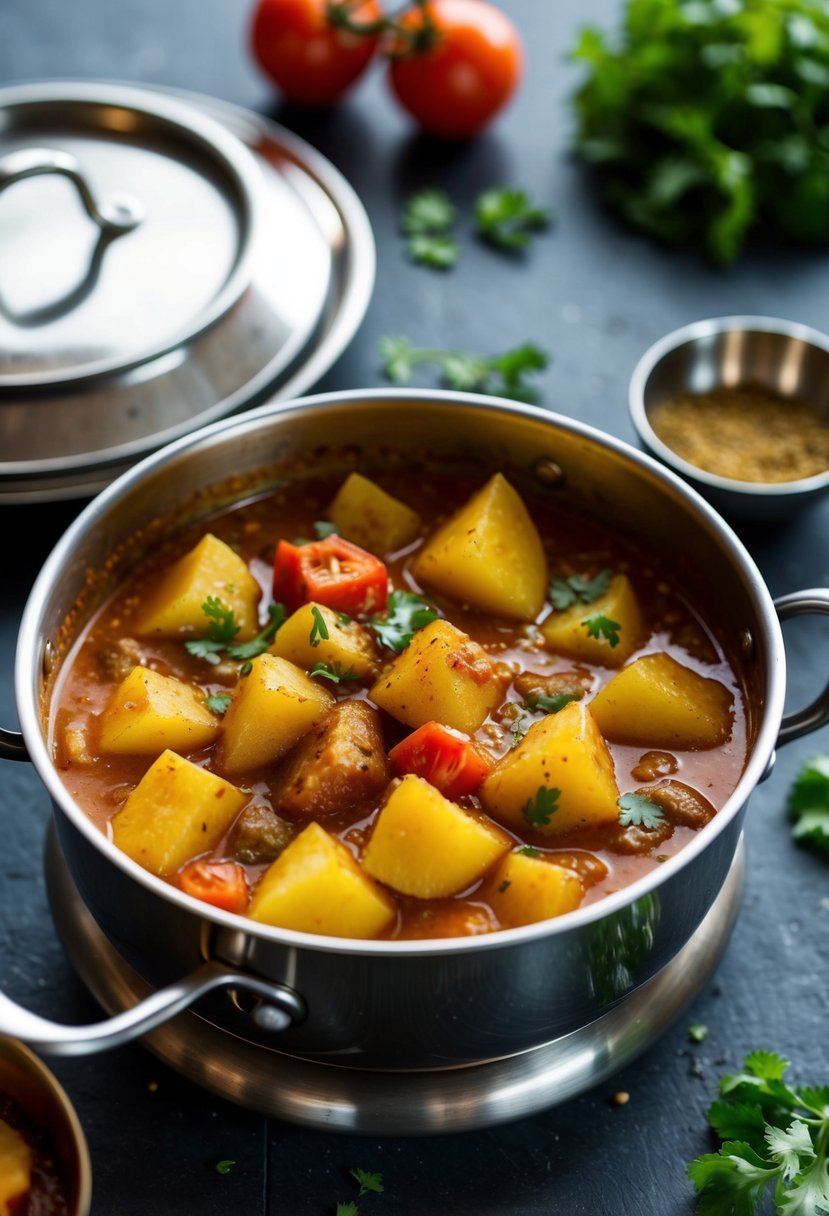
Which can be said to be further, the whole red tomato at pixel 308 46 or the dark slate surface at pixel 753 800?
the whole red tomato at pixel 308 46

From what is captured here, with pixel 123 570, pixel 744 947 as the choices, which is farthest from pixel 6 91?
pixel 744 947

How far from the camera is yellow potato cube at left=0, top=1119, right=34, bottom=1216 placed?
6.92 feet

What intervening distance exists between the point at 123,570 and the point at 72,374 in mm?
616

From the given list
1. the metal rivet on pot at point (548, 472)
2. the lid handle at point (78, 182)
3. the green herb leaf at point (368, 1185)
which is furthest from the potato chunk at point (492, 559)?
the lid handle at point (78, 182)

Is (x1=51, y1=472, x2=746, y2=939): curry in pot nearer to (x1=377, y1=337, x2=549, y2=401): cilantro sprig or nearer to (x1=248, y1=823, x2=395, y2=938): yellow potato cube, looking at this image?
(x1=248, y1=823, x2=395, y2=938): yellow potato cube

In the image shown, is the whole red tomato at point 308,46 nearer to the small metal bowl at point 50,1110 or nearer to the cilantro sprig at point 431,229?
the cilantro sprig at point 431,229

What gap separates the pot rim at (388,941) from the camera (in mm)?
1919

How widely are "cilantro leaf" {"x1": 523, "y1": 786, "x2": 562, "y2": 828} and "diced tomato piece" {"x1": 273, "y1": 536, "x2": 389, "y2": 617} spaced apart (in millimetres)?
616

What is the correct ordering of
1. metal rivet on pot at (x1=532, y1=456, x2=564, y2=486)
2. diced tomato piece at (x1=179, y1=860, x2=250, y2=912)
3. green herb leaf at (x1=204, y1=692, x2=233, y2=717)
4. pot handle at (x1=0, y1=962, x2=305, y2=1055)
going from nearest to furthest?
pot handle at (x1=0, y1=962, x2=305, y2=1055) → diced tomato piece at (x1=179, y1=860, x2=250, y2=912) → green herb leaf at (x1=204, y1=692, x2=233, y2=717) → metal rivet on pot at (x1=532, y1=456, x2=564, y2=486)

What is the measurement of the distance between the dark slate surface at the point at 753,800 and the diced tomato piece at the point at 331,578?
739 mm

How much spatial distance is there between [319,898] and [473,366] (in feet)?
→ 6.55

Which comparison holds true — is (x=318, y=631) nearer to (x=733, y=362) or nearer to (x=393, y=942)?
(x=393, y=942)

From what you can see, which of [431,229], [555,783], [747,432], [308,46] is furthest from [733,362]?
[555,783]

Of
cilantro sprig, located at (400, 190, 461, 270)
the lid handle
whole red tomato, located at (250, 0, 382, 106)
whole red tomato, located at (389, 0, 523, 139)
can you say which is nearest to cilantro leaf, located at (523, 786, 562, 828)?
the lid handle
